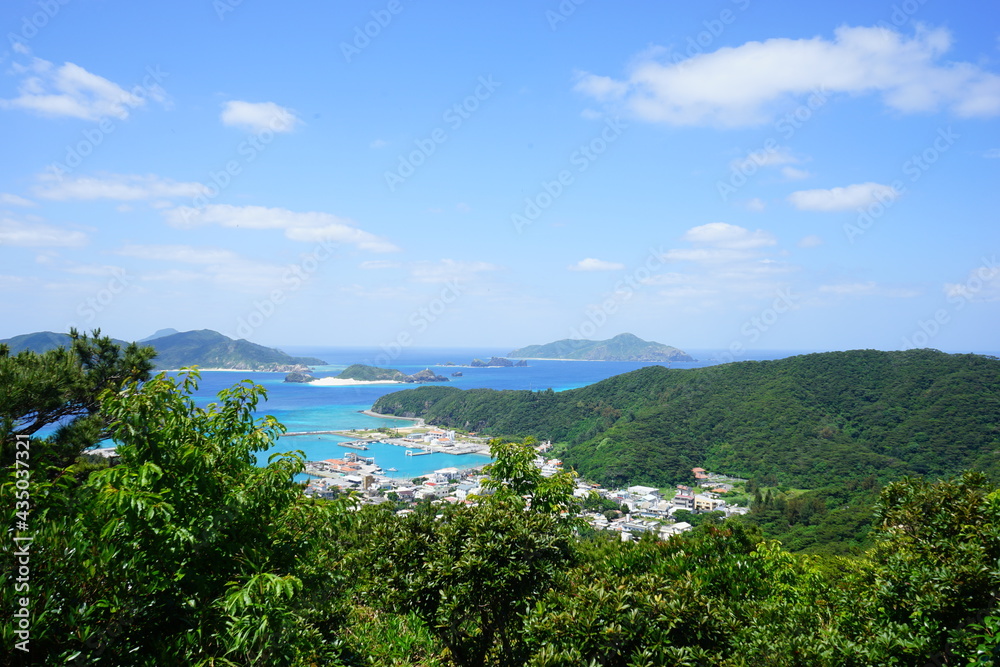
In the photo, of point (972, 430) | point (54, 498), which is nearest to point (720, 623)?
point (54, 498)

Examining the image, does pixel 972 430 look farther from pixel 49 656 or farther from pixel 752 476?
pixel 49 656

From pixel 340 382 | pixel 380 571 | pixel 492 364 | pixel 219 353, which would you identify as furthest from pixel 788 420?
pixel 492 364

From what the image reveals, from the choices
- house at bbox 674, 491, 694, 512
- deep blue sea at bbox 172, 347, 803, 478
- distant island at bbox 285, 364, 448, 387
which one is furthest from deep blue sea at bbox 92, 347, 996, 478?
house at bbox 674, 491, 694, 512

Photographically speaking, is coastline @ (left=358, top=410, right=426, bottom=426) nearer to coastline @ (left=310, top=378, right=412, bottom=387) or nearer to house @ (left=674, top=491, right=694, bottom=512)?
coastline @ (left=310, top=378, right=412, bottom=387)

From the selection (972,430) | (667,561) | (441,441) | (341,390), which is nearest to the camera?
(667,561)

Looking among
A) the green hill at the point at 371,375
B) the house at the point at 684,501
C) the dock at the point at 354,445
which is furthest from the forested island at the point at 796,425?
the green hill at the point at 371,375

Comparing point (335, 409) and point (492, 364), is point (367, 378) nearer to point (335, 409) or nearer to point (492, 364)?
point (335, 409)
